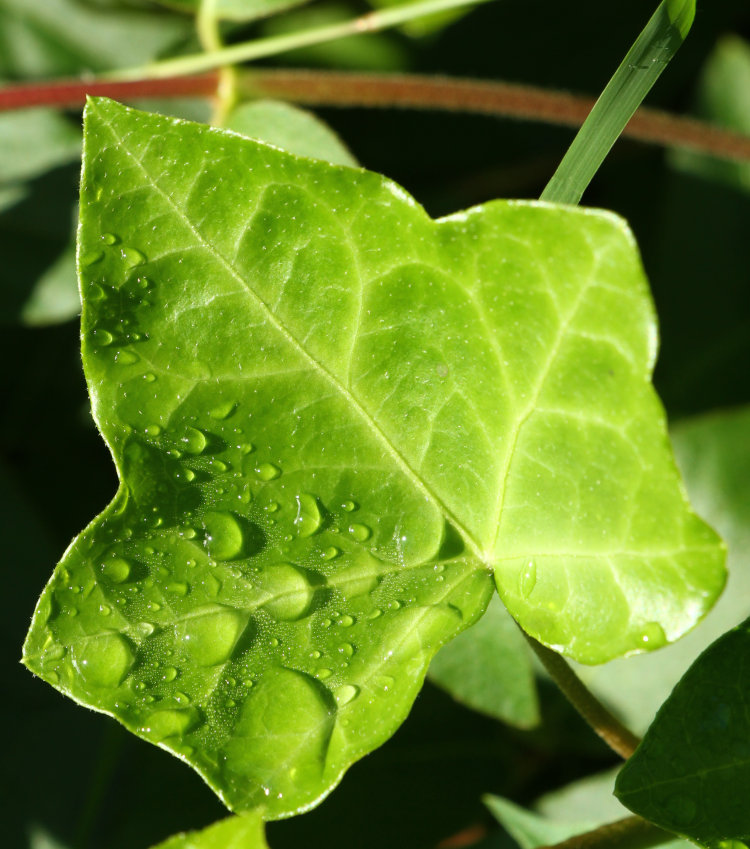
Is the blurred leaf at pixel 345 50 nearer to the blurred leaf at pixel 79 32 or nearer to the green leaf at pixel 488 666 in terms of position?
the blurred leaf at pixel 79 32

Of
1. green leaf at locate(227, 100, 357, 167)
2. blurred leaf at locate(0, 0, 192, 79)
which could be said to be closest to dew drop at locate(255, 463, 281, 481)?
green leaf at locate(227, 100, 357, 167)

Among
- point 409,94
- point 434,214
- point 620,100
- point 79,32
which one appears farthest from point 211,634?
point 79,32

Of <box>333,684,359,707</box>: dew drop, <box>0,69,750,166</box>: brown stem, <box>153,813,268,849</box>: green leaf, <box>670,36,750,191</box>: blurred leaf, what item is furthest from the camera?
<box>670,36,750,191</box>: blurred leaf

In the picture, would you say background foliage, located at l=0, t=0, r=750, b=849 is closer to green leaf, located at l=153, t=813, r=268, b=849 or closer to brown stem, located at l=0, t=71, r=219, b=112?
brown stem, located at l=0, t=71, r=219, b=112

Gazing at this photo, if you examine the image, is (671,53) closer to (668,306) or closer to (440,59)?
(668,306)

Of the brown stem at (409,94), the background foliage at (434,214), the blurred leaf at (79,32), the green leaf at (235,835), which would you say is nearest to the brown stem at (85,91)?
the brown stem at (409,94)

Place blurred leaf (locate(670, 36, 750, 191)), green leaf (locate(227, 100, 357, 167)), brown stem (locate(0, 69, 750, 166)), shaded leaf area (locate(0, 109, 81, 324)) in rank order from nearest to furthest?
green leaf (locate(227, 100, 357, 167)) < brown stem (locate(0, 69, 750, 166)) < shaded leaf area (locate(0, 109, 81, 324)) < blurred leaf (locate(670, 36, 750, 191))
